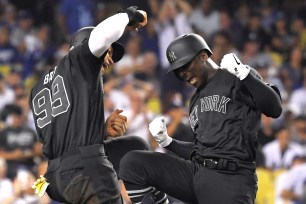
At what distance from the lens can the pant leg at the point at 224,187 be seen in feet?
16.7

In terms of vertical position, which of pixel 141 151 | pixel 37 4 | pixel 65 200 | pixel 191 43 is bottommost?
pixel 65 200

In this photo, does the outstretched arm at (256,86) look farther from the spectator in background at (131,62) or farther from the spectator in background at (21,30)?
the spectator in background at (21,30)

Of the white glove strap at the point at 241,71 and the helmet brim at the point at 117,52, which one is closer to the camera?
the white glove strap at the point at 241,71

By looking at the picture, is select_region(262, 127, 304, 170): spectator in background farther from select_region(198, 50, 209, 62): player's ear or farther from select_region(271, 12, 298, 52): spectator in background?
select_region(198, 50, 209, 62): player's ear

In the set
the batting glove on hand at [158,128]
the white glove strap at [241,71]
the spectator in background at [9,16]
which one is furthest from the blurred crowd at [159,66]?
the white glove strap at [241,71]

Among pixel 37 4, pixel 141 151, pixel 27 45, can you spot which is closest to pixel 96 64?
pixel 141 151

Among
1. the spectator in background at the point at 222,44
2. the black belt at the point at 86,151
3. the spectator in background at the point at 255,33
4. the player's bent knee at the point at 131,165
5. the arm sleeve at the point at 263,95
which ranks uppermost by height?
the spectator in background at the point at 255,33

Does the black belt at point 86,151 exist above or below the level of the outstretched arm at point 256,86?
below

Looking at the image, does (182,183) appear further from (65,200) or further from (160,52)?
(160,52)

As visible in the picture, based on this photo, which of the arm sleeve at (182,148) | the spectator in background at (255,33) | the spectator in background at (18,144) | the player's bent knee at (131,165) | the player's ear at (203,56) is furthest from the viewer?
the spectator in background at (255,33)

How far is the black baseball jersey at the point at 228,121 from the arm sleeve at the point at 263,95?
0.32ft

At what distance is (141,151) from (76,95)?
0.58 m

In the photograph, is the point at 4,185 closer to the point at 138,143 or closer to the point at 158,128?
the point at 138,143

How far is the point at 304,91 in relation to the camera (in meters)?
11.1
